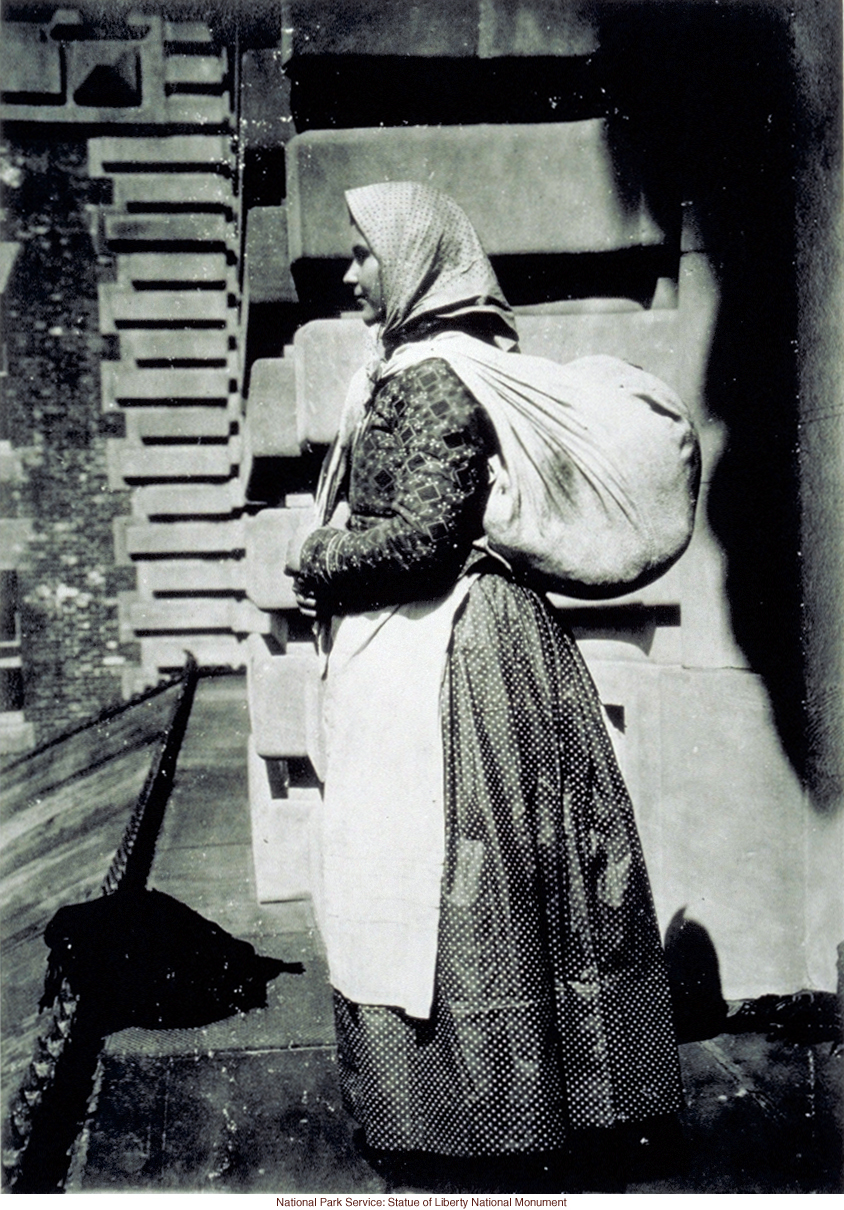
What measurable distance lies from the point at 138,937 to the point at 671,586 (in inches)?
79.1

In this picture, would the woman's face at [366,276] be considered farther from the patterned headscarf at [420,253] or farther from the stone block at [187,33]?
the stone block at [187,33]

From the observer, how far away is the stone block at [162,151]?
1055cm

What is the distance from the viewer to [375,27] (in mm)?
3129

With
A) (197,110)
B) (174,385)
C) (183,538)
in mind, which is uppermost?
(197,110)

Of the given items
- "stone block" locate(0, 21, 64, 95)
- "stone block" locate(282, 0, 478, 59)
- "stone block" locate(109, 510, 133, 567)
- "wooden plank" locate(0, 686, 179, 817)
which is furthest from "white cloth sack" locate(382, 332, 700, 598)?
"stone block" locate(0, 21, 64, 95)

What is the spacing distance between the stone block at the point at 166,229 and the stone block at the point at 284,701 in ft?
24.5

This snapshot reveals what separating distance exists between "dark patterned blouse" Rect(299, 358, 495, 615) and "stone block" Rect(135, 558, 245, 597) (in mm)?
8949

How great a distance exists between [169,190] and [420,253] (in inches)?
365

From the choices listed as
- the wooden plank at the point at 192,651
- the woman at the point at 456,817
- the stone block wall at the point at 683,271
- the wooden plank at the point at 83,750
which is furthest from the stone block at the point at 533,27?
the wooden plank at the point at 192,651

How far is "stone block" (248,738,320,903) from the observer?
4.21 metres

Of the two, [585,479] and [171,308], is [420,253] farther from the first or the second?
[171,308]

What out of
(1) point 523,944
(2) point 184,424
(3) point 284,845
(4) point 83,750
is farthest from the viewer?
(2) point 184,424

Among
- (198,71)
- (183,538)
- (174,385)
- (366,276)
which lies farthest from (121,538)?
(366,276)

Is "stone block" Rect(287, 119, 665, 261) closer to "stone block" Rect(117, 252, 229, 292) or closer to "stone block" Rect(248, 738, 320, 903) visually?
"stone block" Rect(248, 738, 320, 903)
